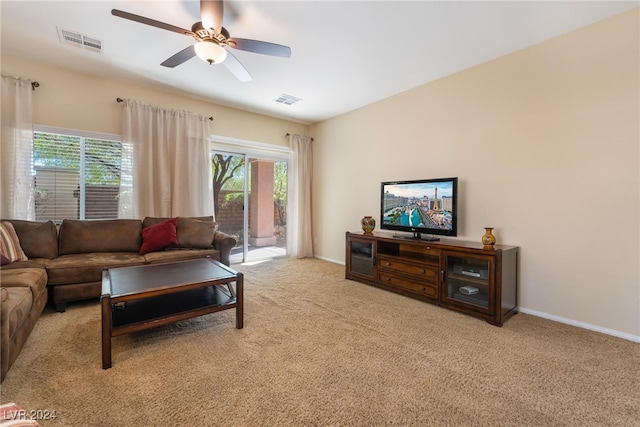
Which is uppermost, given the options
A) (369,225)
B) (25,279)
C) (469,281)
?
(369,225)

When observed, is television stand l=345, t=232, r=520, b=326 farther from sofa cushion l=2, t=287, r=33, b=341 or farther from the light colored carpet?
sofa cushion l=2, t=287, r=33, b=341

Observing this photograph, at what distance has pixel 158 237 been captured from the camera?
3.36 meters

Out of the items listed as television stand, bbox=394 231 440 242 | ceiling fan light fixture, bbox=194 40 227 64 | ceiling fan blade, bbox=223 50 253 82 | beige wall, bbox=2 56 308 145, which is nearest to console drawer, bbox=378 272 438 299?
television stand, bbox=394 231 440 242

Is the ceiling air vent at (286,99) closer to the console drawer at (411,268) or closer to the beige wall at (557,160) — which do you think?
the beige wall at (557,160)

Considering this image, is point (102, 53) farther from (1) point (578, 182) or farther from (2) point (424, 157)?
(1) point (578, 182)

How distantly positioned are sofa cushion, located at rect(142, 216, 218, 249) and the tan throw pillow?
111 cm

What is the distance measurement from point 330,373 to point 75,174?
389 cm

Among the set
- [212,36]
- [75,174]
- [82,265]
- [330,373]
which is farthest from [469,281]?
[75,174]

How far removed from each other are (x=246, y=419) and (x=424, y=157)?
10.9 ft

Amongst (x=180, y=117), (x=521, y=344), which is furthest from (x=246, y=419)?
(x=180, y=117)

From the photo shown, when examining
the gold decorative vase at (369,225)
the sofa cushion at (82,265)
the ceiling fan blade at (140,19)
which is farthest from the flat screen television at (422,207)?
the sofa cushion at (82,265)

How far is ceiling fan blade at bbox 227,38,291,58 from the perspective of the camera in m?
2.18

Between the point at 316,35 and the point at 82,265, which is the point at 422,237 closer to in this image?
the point at 316,35

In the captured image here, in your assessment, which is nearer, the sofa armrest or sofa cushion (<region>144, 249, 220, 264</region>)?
sofa cushion (<region>144, 249, 220, 264</region>)
